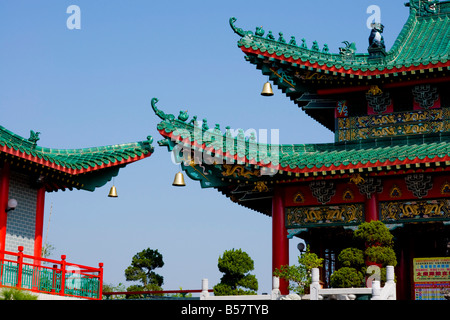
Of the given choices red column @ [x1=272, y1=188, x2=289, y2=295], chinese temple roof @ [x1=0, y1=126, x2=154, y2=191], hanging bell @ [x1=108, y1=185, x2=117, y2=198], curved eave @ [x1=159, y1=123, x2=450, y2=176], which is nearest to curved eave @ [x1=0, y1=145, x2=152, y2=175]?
chinese temple roof @ [x1=0, y1=126, x2=154, y2=191]

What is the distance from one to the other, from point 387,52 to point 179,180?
6.43 metres

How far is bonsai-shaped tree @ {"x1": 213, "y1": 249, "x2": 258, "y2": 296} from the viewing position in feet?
61.2

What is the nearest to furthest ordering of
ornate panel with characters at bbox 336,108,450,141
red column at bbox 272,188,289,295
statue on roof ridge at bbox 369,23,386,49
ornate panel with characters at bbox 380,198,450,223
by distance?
ornate panel with characters at bbox 380,198,450,223 → red column at bbox 272,188,289,295 → ornate panel with characters at bbox 336,108,450,141 → statue on roof ridge at bbox 369,23,386,49

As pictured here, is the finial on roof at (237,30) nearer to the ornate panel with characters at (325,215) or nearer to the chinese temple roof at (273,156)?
the chinese temple roof at (273,156)

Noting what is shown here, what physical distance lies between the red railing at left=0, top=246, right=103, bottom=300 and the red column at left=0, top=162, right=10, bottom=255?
1.65ft

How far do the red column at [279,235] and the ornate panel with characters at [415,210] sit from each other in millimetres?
2450

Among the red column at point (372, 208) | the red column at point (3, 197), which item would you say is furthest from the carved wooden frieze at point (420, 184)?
the red column at point (3, 197)

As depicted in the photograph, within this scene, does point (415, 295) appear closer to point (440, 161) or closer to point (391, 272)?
point (440, 161)

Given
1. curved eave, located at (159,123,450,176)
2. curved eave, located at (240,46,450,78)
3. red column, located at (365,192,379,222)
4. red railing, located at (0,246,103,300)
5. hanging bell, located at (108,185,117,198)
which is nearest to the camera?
red railing, located at (0,246,103,300)

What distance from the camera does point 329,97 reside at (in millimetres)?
21766

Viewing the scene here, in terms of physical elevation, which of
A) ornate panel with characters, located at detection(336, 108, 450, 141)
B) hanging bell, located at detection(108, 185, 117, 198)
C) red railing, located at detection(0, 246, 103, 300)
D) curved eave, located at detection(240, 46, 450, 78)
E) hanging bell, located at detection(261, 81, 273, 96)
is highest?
curved eave, located at detection(240, 46, 450, 78)

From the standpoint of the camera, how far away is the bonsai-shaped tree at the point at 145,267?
75.3 ft

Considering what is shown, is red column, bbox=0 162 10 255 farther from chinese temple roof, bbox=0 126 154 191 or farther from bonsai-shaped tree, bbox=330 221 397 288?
bonsai-shaped tree, bbox=330 221 397 288
